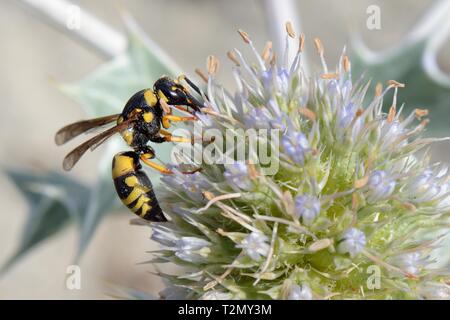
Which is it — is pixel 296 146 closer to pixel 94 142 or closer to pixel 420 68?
pixel 94 142

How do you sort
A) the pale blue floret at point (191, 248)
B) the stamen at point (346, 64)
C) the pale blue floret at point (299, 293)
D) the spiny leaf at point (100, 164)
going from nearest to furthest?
the pale blue floret at point (299, 293), the pale blue floret at point (191, 248), the stamen at point (346, 64), the spiny leaf at point (100, 164)

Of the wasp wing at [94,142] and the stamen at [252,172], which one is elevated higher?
the wasp wing at [94,142]

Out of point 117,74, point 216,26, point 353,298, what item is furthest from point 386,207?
point 216,26

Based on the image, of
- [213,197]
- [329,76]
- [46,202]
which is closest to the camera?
[213,197]

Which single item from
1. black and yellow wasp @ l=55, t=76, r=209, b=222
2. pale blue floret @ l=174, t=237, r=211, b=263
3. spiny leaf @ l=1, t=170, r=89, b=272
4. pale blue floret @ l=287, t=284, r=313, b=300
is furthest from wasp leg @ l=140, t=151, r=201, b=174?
spiny leaf @ l=1, t=170, r=89, b=272

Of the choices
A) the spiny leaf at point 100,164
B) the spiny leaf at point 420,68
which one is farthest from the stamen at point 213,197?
the spiny leaf at point 420,68

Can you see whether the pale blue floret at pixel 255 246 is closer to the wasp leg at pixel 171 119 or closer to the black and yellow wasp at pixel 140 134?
the black and yellow wasp at pixel 140 134

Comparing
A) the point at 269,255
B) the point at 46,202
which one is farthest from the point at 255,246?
the point at 46,202
